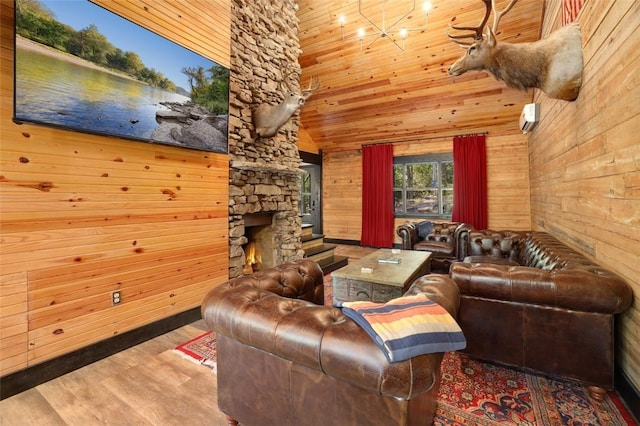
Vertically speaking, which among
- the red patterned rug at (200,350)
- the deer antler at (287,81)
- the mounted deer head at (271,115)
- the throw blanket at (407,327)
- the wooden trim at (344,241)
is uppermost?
the deer antler at (287,81)

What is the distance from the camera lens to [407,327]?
987mm

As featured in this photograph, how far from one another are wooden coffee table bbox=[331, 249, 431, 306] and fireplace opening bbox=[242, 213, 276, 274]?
180 centimetres

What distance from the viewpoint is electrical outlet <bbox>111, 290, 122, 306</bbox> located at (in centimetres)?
237

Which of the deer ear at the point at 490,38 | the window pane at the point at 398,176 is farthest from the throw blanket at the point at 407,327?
the window pane at the point at 398,176

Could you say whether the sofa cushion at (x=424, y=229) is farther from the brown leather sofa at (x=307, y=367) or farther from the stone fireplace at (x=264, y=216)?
the brown leather sofa at (x=307, y=367)

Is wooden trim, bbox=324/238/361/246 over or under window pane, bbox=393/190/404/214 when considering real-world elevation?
under

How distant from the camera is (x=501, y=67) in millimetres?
2814

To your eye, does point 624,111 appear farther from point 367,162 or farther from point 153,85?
point 367,162

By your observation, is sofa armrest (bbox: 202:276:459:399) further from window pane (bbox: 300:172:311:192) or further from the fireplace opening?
window pane (bbox: 300:172:311:192)

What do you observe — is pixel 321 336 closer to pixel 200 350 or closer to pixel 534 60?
pixel 200 350

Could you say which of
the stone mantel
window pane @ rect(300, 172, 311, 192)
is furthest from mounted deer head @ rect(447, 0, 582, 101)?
window pane @ rect(300, 172, 311, 192)

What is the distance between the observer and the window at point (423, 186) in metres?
6.71

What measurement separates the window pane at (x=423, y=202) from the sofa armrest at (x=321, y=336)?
5.72 m

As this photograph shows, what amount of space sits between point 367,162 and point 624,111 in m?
5.73
